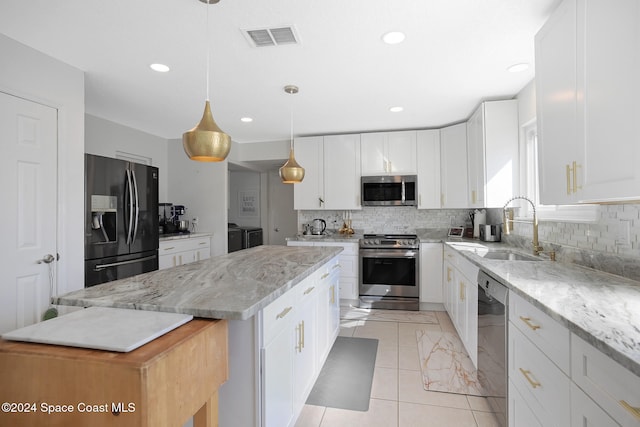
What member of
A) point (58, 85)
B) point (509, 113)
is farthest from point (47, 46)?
point (509, 113)

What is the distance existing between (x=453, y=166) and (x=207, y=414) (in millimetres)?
3846

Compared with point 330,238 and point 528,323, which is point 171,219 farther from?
point 528,323

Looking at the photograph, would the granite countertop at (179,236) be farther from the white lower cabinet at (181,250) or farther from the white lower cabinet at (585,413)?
the white lower cabinet at (585,413)

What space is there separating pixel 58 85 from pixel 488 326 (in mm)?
3512

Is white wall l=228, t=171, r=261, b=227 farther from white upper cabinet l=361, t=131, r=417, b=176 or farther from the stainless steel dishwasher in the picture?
the stainless steel dishwasher

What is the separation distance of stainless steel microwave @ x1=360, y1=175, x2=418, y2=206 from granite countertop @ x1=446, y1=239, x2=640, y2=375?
2.30 meters

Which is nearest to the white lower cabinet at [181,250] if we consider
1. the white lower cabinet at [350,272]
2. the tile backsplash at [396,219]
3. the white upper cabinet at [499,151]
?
the tile backsplash at [396,219]

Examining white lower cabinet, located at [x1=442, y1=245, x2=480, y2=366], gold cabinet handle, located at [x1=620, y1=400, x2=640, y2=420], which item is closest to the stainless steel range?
white lower cabinet, located at [x1=442, y1=245, x2=480, y2=366]

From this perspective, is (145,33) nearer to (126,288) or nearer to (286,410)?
(126,288)

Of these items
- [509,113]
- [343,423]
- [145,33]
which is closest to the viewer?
[343,423]

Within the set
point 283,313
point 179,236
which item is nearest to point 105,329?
point 283,313

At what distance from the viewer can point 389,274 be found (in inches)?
162

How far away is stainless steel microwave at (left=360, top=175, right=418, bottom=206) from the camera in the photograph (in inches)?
172

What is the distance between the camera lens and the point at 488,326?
2014 millimetres
